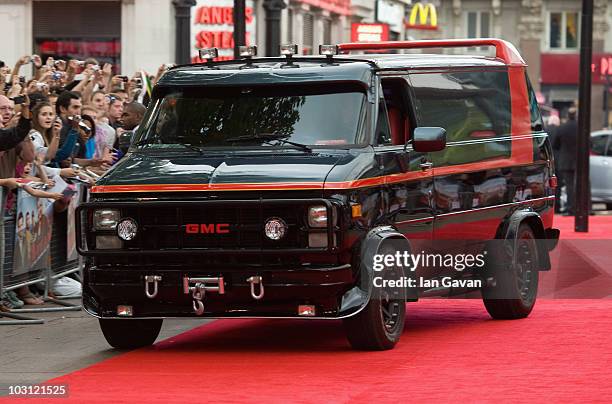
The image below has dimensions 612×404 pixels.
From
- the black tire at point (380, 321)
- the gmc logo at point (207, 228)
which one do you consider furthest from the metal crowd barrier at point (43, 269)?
the black tire at point (380, 321)

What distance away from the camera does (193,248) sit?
11.7 meters

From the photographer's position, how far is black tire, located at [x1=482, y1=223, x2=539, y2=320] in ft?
45.7

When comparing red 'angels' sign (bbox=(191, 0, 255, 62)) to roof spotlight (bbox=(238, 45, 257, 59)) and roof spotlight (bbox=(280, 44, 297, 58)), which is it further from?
roof spotlight (bbox=(280, 44, 297, 58))

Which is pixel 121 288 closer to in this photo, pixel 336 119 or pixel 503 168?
pixel 336 119

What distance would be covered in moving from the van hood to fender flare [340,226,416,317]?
556 millimetres

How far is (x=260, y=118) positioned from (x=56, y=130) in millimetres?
3800

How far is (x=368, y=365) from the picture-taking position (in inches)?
440

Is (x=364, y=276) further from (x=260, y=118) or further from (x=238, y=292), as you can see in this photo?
(x=260, y=118)

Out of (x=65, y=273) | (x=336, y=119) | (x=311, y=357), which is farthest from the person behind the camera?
(x=65, y=273)

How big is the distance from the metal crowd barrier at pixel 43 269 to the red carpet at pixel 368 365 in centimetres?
175

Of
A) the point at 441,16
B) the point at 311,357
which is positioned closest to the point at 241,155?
the point at 311,357

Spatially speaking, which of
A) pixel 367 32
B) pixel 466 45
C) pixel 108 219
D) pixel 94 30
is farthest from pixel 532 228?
pixel 367 32

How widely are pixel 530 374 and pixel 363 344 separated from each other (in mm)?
1590

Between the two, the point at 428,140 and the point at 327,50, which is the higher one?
the point at 327,50
